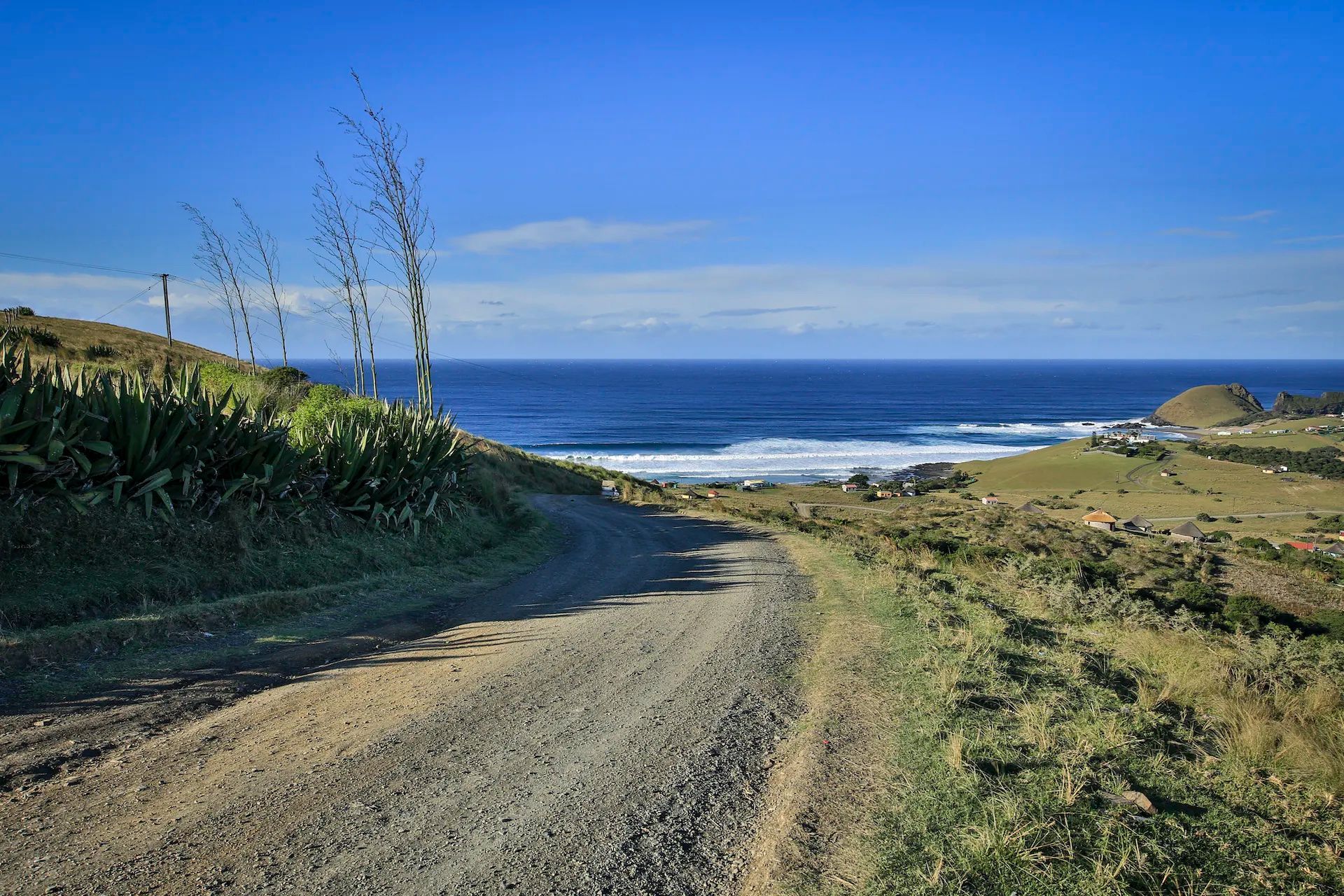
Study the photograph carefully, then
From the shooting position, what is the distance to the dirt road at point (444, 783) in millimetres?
3518

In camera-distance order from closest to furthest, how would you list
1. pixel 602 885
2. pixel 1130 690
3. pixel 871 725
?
pixel 602 885
pixel 871 725
pixel 1130 690

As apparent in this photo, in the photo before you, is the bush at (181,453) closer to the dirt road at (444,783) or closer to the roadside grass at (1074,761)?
the dirt road at (444,783)

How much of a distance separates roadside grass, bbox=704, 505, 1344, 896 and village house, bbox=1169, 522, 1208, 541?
24.6m

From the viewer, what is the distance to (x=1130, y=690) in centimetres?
689

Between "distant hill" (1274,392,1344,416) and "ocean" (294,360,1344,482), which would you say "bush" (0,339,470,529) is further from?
"distant hill" (1274,392,1344,416)

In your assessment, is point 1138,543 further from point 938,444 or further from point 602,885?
point 938,444

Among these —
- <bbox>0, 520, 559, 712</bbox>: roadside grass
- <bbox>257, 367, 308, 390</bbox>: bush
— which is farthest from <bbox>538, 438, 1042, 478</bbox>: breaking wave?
<bbox>0, 520, 559, 712</bbox>: roadside grass

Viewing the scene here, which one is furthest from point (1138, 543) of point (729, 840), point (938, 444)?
point (938, 444)

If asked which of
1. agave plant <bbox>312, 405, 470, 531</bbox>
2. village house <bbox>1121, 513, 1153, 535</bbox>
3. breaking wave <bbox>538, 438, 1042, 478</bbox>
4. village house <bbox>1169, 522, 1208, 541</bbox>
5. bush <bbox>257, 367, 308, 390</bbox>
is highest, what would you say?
bush <bbox>257, 367, 308, 390</bbox>

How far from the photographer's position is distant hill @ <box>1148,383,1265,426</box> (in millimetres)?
104125

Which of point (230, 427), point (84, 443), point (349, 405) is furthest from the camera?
point (349, 405)

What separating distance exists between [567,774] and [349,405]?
13.5 m

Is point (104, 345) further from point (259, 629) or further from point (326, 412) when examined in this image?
point (259, 629)

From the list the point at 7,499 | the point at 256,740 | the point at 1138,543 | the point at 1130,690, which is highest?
the point at 7,499
